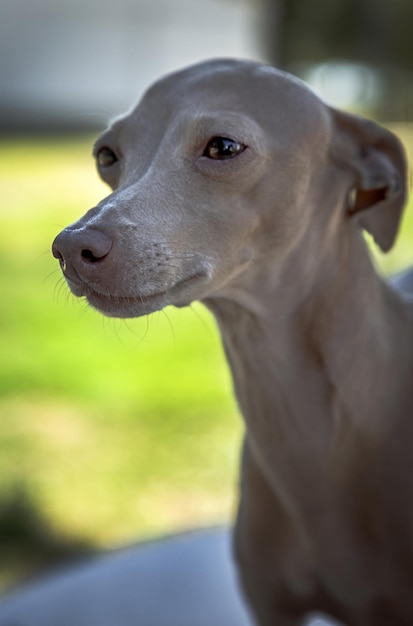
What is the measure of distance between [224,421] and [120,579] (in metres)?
1.48

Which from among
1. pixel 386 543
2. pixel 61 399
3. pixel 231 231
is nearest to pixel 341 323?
pixel 231 231

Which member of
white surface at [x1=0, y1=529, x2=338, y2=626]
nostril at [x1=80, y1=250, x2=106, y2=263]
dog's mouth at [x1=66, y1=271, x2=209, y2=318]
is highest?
nostril at [x1=80, y1=250, x2=106, y2=263]

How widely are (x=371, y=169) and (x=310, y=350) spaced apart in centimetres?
35

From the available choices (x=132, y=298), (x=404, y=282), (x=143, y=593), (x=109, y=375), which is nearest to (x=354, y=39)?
(x=109, y=375)

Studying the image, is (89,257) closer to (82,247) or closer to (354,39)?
(82,247)

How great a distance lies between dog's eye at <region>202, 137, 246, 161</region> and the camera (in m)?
1.50

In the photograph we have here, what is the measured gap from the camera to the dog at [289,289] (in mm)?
1457

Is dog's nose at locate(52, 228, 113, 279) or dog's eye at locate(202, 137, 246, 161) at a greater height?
dog's eye at locate(202, 137, 246, 161)

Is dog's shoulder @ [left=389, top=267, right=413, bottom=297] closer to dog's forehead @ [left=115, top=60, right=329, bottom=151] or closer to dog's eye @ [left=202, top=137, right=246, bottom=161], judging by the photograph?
dog's forehead @ [left=115, top=60, right=329, bottom=151]

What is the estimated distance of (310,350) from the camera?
167 centimetres

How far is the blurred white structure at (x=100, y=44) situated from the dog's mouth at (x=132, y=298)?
11194 millimetres

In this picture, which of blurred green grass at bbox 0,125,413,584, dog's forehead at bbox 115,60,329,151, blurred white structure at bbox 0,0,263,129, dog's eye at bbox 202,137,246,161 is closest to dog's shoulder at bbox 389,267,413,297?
dog's forehead at bbox 115,60,329,151

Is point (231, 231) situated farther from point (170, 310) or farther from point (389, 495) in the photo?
point (170, 310)

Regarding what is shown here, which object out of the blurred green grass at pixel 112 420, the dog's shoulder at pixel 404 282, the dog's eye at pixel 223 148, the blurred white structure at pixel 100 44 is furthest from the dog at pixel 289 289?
the blurred white structure at pixel 100 44
